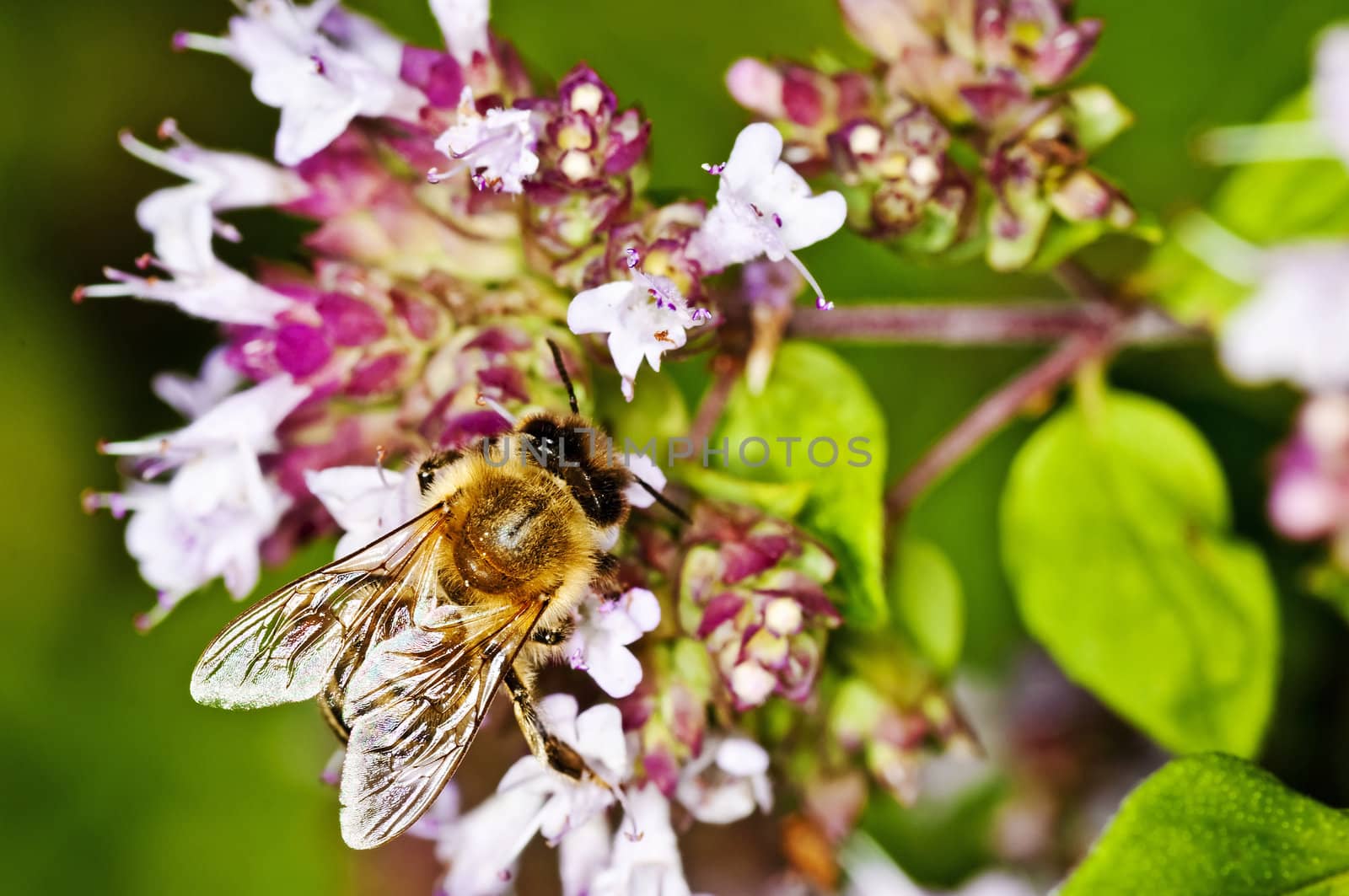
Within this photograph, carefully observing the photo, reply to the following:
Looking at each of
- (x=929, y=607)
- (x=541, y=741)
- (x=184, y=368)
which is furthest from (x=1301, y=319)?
(x=184, y=368)

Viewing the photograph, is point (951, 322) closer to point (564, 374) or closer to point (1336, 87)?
point (1336, 87)

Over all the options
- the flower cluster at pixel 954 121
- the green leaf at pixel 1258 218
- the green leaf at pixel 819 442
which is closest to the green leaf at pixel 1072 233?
the flower cluster at pixel 954 121


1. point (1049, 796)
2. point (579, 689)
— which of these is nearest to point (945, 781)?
point (1049, 796)

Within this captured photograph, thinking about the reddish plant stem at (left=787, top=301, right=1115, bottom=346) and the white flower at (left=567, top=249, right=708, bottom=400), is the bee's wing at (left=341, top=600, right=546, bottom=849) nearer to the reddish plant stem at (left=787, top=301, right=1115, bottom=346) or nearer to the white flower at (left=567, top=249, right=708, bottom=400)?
the white flower at (left=567, top=249, right=708, bottom=400)

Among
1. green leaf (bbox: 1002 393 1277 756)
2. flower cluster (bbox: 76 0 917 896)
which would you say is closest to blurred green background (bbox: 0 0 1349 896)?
green leaf (bbox: 1002 393 1277 756)

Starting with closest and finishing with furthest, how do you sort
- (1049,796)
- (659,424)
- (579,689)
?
(579,689)
(659,424)
(1049,796)

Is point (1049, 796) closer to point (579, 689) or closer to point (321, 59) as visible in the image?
point (579, 689)
